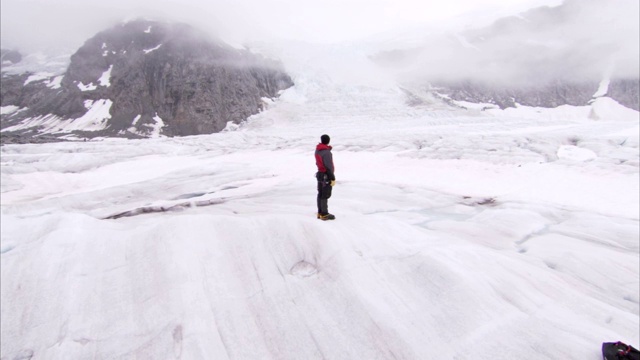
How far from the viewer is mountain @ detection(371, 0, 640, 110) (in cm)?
10338

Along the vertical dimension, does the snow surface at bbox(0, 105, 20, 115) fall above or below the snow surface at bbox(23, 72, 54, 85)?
below

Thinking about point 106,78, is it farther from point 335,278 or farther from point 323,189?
point 335,278

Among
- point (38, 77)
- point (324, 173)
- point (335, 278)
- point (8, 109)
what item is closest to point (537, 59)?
point (324, 173)

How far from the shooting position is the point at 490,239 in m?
6.66

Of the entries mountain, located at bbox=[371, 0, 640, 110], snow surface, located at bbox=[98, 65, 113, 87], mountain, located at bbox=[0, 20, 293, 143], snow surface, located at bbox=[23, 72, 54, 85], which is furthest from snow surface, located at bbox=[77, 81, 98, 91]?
mountain, located at bbox=[371, 0, 640, 110]

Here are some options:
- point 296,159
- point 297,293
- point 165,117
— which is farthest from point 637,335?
point 165,117

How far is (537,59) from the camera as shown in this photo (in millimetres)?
130625

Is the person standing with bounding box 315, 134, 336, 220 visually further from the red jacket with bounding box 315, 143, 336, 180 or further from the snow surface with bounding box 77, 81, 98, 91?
the snow surface with bounding box 77, 81, 98, 91

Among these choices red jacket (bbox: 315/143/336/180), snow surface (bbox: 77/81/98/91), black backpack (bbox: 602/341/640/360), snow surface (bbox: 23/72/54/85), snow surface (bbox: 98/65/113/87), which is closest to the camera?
black backpack (bbox: 602/341/640/360)

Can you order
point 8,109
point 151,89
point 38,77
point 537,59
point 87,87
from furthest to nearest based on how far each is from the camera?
1. point 537,59
2. point 38,77
3. point 8,109
4. point 87,87
5. point 151,89

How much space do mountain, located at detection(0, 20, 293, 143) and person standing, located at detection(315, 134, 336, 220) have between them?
70.0 metres

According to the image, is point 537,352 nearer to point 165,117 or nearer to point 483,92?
point 165,117

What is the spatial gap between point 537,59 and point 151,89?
132 m

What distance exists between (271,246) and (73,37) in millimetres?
188094
